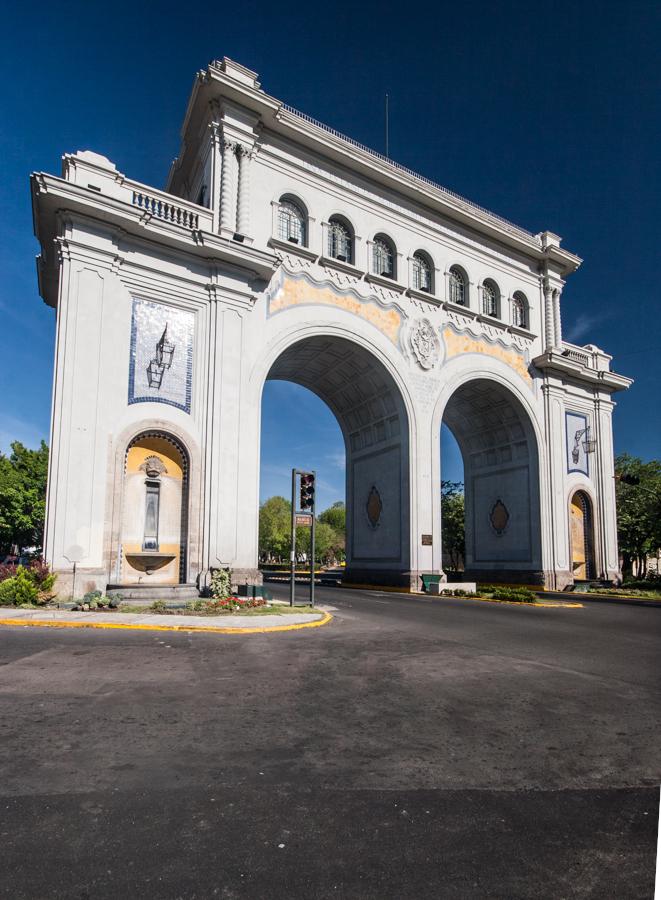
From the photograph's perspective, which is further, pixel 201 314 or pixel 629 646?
pixel 201 314

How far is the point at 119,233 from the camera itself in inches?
808

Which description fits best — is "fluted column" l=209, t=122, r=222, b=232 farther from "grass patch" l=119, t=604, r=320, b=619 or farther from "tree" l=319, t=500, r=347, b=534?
"tree" l=319, t=500, r=347, b=534

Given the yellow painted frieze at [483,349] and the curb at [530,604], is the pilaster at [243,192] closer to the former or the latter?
the yellow painted frieze at [483,349]

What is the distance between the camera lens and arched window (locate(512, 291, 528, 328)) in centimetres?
3438

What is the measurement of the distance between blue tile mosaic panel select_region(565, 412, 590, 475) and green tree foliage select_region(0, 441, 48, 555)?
36071 millimetres

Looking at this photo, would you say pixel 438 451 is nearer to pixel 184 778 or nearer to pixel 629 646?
pixel 629 646

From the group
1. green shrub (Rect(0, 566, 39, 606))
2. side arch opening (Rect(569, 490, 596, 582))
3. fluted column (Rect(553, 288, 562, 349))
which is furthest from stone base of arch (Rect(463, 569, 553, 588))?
green shrub (Rect(0, 566, 39, 606))

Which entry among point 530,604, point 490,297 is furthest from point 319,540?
point 530,604

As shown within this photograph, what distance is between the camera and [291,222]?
2669cm

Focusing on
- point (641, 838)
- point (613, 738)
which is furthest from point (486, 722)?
point (641, 838)

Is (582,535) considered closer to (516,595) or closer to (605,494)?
(605,494)

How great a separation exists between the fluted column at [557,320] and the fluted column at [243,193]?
20.2 m

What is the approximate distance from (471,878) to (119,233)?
21361 mm

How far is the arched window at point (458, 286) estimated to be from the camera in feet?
105
